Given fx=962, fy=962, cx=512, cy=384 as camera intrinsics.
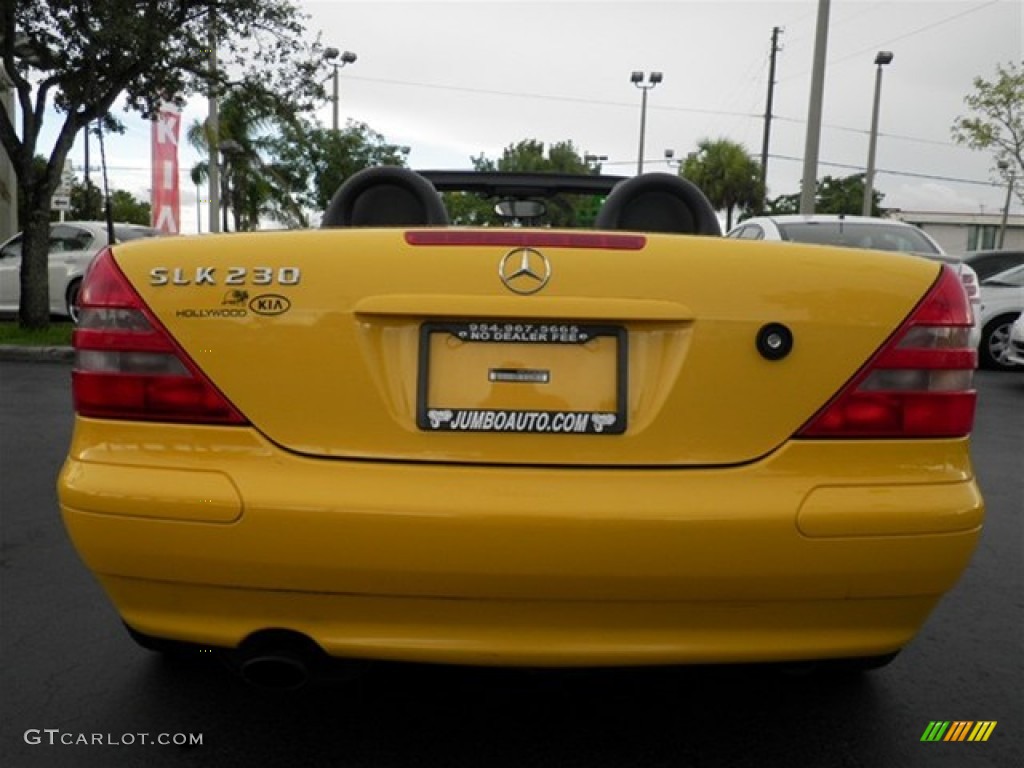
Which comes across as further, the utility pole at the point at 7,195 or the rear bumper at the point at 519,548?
the utility pole at the point at 7,195

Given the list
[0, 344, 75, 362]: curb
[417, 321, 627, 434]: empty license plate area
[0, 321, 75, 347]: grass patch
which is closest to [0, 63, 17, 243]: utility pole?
[0, 321, 75, 347]: grass patch

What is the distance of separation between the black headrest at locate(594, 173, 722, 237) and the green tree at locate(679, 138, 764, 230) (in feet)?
158

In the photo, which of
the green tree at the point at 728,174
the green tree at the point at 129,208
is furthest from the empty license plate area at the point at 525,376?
the green tree at the point at 129,208

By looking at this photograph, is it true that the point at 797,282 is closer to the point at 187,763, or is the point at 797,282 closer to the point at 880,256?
the point at 880,256

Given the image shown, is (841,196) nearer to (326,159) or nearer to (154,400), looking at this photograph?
(326,159)

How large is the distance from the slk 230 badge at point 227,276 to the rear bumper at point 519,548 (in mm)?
310

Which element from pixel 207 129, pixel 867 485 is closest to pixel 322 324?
pixel 867 485

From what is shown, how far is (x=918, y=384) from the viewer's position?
2029 mm

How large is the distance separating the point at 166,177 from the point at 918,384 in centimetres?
1760

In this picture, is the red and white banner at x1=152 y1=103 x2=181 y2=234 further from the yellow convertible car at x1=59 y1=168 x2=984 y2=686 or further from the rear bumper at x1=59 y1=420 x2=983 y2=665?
the rear bumper at x1=59 y1=420 x2=983 y2=665

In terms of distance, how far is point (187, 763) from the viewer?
2.19m

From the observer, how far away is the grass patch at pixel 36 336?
11289 mm

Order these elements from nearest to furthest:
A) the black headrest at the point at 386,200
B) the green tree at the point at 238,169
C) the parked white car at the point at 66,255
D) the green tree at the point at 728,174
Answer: the black headrest at the point at 386,200
the parked white car at the point at 66,255
the green tree at the point at 238,169
the green tree at the point at 728,174

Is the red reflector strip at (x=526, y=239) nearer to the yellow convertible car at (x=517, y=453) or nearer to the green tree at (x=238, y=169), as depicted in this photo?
the yellow convertible car at (x=517, y=453)
